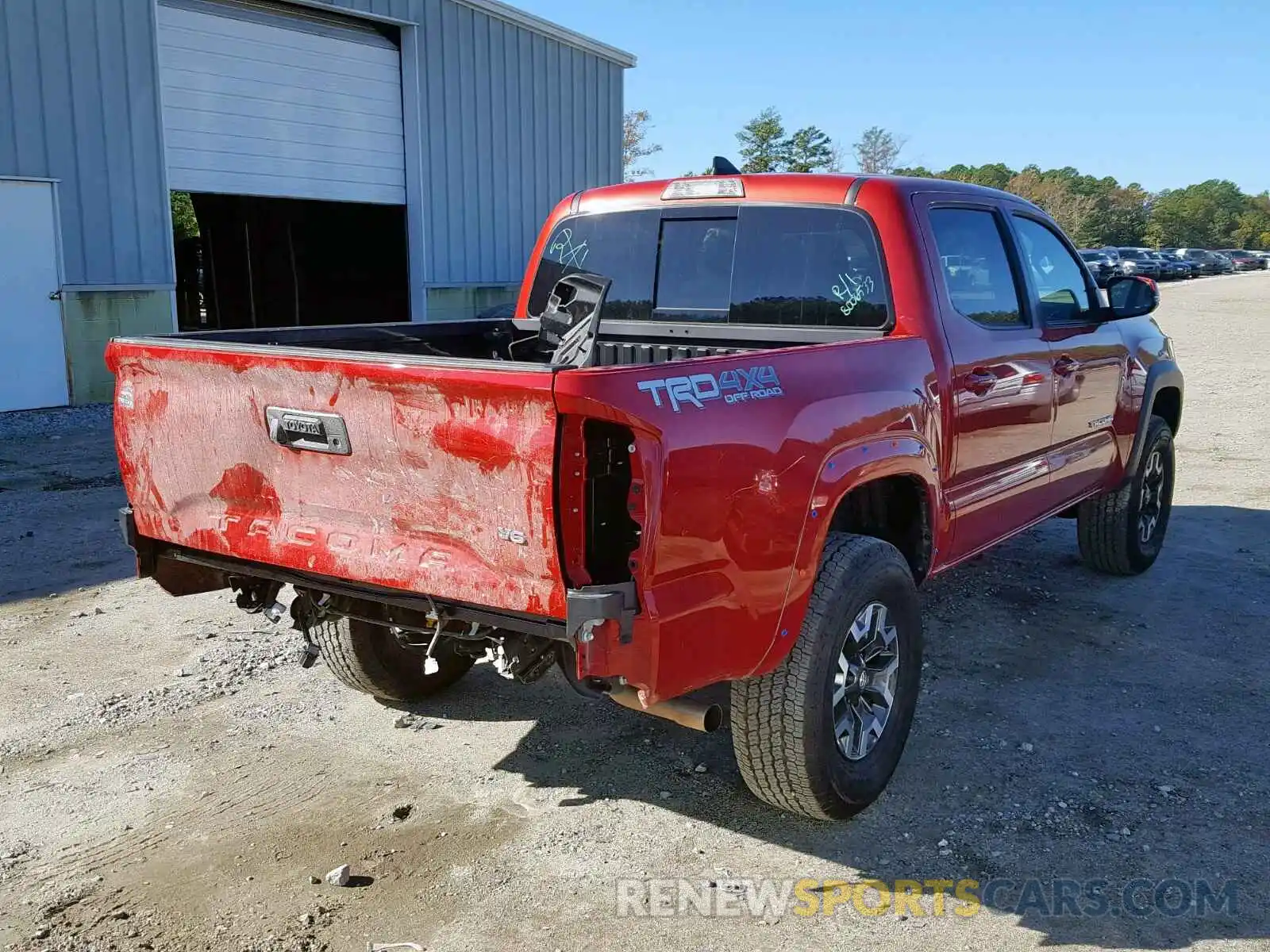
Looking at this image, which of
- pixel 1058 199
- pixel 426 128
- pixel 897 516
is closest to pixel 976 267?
pixel 897 516

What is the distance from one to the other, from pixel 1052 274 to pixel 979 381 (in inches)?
47.9

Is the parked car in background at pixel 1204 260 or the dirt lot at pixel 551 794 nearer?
the dirt lot at pixel 551 794

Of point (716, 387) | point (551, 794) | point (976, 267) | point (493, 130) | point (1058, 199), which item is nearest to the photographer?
point (716, 387)

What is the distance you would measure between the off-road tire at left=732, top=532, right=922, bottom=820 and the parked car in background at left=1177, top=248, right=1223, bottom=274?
64295 mm

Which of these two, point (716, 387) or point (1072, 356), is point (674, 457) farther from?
point (1072, 356)

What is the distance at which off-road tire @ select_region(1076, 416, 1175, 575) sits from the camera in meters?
6.03

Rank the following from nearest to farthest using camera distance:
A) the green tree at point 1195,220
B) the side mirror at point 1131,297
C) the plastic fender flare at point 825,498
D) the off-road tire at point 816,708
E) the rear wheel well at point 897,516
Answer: the plastic fender flare at point 825,498
the off-road tire at point 816,708
the rear wheel well at point 897,516
the side mirror at point 1131,297
the green tree at point 1195,220

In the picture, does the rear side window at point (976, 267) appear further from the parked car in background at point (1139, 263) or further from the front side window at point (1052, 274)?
the parked car in background at point (1139, 263)

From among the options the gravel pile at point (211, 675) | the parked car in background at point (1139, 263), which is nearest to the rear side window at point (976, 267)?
the gravel pile at point (211, 675)

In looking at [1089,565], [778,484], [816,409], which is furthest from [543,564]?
[1089,565]

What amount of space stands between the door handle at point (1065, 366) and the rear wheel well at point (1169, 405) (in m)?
1.52

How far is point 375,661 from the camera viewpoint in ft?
14.1

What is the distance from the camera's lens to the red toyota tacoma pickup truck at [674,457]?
9.20 ft

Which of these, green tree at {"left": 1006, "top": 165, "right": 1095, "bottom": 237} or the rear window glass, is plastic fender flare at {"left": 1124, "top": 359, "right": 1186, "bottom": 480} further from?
green tree at {"left": 1006, "top": 165, "right": 1095, "bottom": 237}
